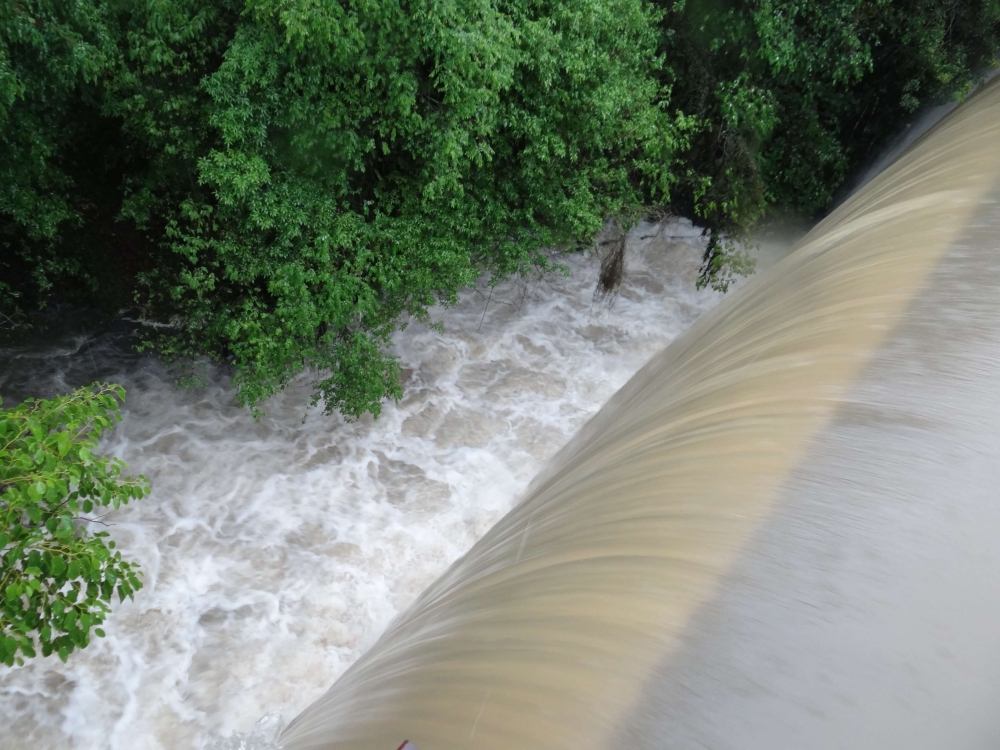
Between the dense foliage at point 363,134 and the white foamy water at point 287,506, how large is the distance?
551 millimetres

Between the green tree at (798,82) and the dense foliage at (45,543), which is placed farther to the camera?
the green tree at (798,82)

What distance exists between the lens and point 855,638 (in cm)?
225

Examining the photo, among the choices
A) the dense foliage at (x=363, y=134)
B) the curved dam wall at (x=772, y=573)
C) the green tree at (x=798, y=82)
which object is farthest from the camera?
the green tree at (x=798, y=82)

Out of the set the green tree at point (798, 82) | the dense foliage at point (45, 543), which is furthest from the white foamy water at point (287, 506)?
the dense foliage at point (45, 543)

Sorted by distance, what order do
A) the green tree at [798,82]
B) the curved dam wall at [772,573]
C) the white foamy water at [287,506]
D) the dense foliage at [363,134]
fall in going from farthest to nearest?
the green tree at [798,82]
the dense foliage at [363,134]
the white foamy water at [287,506]
the curved dam wall at [772,573]

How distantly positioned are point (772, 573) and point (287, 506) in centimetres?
430

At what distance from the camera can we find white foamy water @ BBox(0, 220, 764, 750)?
4395 millimetres

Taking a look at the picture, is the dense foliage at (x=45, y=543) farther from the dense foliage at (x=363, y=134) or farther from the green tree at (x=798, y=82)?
the green tree at (x=798, y=82)

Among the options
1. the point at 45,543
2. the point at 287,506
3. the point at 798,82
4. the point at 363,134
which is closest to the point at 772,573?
the point at 45,543

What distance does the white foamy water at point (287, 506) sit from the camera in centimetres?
439

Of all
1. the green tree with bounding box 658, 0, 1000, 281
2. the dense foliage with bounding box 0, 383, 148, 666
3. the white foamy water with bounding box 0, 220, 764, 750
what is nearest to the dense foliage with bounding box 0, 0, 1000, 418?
the green tree with bounding box 658, 0, 1000, 281

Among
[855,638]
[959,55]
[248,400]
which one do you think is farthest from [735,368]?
[959,55]

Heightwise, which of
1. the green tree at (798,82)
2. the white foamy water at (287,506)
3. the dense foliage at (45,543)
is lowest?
the white foamy water at (287,506)

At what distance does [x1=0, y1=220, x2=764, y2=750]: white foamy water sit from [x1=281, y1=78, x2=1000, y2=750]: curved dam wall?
98cm
